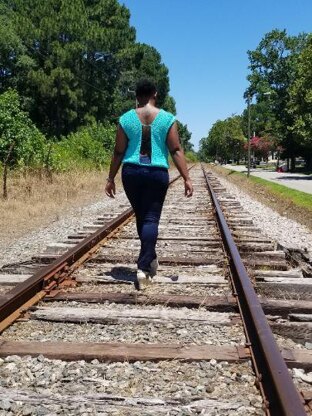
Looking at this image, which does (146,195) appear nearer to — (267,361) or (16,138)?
(267,361)

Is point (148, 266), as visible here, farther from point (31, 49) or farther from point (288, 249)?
point (31, 49)

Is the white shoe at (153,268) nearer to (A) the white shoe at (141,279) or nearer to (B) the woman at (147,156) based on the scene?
(B) the woman at (147,156)

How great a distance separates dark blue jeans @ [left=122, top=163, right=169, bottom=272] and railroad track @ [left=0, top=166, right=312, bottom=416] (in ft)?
1.10

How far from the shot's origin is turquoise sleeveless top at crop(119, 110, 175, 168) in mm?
4633

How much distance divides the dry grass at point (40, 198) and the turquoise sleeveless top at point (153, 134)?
4.21 metres

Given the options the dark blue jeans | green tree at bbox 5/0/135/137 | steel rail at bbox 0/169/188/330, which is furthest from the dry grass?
green tree at bbox 5/0/135/137

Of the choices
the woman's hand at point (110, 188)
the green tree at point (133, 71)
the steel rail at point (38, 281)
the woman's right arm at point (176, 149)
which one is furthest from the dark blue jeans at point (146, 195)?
the green tree at point (133, 71)

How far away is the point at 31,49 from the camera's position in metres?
49.7

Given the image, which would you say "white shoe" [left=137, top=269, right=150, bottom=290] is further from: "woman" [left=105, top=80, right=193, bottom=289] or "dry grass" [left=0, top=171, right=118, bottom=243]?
"dry grass" [left=0, top=171, right=118, bottom=243]

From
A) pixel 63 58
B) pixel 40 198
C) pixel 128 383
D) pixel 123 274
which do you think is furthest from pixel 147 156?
pixel 63 58

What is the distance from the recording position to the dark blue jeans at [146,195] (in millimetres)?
4699

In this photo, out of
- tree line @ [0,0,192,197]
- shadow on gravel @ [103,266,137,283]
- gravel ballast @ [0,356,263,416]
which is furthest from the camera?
tree line @ [0,0,192,197]

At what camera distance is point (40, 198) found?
1405 centimetres

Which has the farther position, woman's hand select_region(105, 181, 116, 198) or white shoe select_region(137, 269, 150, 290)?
woman's hand select_region(105, 181, 116, 198)
